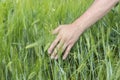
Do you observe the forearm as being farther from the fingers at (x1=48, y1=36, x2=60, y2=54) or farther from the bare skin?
the fingers at (x1=48, y1=36, x2=60, y2=54)

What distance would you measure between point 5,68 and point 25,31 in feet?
0.75

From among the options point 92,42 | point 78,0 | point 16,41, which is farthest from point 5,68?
point 78,0

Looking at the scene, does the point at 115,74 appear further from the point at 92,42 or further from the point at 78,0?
the point at 78,0

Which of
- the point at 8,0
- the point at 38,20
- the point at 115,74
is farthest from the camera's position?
the point at 8,0

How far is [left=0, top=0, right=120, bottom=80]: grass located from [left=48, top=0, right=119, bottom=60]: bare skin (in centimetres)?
4

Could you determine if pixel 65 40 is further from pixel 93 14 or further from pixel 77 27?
pixel 93 14

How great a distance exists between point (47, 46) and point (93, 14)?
28 centimetres

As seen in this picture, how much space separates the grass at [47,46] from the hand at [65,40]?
32 mm

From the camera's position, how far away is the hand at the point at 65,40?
191cm

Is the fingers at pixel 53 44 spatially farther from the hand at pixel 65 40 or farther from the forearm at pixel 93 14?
the forearm at pixel 93 14

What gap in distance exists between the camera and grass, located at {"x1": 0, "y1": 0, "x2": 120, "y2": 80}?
6.24ft

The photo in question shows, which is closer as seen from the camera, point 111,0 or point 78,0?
point 111,0

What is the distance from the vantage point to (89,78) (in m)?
1.94

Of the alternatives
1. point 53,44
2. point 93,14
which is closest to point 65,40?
point 53,44
